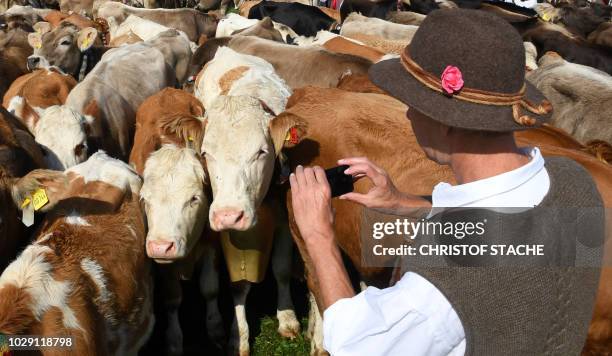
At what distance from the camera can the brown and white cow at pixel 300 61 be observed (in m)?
8.12

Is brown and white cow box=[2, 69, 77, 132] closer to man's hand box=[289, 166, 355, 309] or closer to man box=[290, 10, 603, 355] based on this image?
man's hand box=[289, 166, 355, 309]

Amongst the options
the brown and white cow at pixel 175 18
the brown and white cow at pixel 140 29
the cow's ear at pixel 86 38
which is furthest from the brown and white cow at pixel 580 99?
the brown and white cow at pixel 175 18

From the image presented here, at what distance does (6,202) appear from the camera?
396 cm

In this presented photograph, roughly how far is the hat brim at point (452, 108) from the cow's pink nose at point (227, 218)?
6.70 feet

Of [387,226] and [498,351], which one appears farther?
[387,226]

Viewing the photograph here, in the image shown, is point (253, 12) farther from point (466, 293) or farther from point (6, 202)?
point (466, 293)

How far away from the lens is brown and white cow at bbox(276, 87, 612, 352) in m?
3.52

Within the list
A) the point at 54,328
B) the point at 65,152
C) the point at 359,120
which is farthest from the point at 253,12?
the point at 54,328

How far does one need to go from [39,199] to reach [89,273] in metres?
0.60

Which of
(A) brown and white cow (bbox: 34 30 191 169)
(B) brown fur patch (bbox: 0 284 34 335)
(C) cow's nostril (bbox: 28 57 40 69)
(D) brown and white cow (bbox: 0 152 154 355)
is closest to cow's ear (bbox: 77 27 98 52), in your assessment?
(A) brown and white cow (bbox: 34 30 191 169)

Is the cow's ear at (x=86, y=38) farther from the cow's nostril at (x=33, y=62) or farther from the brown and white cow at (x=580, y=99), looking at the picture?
the brown and white cow at (x=580, y=99)

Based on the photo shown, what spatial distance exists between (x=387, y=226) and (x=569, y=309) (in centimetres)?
129

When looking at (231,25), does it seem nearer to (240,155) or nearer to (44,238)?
(240,155)

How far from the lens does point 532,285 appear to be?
1472mm
